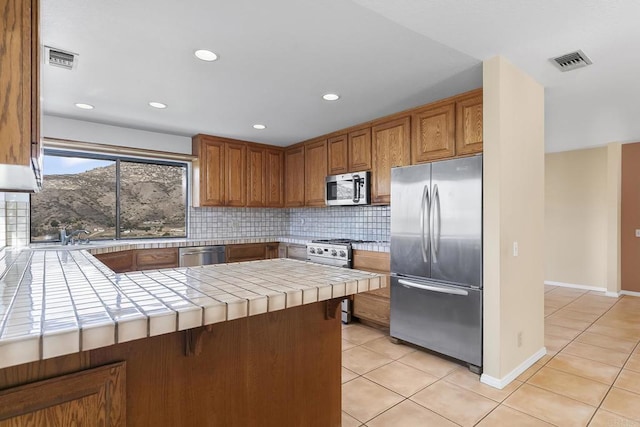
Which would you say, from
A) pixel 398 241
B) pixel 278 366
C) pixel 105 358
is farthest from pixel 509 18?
pixel 105 358

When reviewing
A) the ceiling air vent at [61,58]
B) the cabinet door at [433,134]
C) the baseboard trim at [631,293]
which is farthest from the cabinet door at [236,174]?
the baseboard trim at [631,293]

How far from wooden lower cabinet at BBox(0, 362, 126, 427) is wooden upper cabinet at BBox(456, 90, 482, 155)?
108 inches

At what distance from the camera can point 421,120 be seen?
3238 mm

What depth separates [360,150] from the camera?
13.0ft

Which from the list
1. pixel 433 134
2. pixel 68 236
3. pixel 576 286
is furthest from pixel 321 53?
pixel 576 286

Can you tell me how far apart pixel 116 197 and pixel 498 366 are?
4.41 metres

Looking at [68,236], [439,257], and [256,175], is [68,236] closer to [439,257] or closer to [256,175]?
[256,175]

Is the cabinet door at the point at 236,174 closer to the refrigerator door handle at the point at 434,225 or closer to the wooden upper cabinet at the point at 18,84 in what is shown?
the refrigerator door handle at the point at 434,225

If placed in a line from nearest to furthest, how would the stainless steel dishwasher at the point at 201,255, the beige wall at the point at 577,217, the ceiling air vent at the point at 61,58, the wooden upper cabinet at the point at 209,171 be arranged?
the ceiling air vent at the point at 61,58 → the stainless steel dishwasher at the point at 201,255 → the wooden upper cabinet at the point at 209,171 → the beige wall at the point at 577,217

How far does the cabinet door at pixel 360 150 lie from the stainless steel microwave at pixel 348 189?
11 cm

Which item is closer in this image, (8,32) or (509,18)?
(8,32)

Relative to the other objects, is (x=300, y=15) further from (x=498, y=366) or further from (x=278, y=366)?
(x=498, y=366)

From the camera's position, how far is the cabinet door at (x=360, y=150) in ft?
12.7

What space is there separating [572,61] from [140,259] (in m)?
4.44
